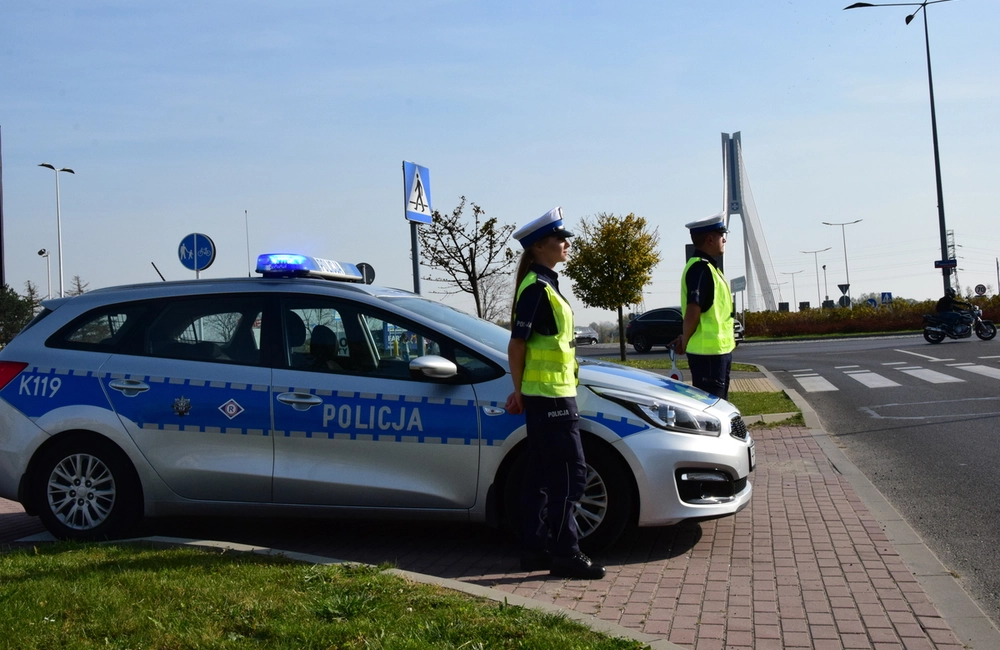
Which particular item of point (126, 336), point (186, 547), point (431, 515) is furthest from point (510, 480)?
point (126, 336)

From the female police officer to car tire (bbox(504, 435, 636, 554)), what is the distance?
1.18 ft

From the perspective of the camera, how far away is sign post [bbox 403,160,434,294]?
1094 centimetres

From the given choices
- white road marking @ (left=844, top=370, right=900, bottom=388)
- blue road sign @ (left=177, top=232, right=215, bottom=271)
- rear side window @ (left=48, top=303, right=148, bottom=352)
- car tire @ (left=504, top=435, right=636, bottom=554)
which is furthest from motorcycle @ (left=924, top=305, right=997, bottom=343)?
rear side window @ (left=48, top=303, right=148, bottom=352)

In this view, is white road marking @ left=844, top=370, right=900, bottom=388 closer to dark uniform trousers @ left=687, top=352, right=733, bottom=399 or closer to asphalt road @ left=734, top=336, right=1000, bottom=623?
asphalt road @ left=734, top=336, right=1000, bottom=623

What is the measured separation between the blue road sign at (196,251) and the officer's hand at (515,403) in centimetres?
1062

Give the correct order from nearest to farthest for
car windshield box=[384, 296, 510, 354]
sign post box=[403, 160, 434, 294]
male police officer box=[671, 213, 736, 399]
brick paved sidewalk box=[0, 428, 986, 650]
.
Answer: brick paved sidewalk box=[0, 428, 986, 650]
car windshield box=[384, 296, 510, 354]
male police officer box=[671, 213, 736, 399]
sign post box=[403, 160, 434, 294]

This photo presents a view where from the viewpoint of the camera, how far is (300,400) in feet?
19.6

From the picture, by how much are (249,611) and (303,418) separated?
188cm

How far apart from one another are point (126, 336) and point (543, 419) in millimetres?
2941

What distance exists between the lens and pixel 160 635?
3953mm

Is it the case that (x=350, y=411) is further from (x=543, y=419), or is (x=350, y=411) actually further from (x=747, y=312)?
(x=747, y=312)

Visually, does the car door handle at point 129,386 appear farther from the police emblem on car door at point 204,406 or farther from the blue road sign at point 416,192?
the blue road sign at point 416,192

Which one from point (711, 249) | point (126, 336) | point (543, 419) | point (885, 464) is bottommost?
point (885, 464)

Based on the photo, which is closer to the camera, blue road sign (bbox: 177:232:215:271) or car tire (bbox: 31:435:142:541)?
car tire (bbox: 31:435:142:541)
